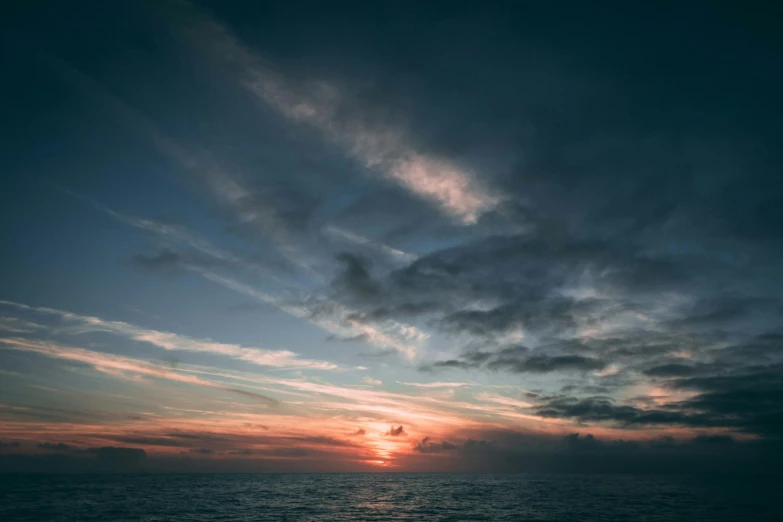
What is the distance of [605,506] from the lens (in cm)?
12731

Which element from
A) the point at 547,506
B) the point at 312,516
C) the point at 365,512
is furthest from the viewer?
the point at 547,506

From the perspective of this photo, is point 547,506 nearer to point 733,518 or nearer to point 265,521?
point 733,518

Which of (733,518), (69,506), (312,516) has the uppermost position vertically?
(733,518)

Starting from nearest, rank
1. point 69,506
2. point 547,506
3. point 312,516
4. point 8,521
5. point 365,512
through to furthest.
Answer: point 8,521, point 312,516, point 365,512, point 69,506, point 547,506

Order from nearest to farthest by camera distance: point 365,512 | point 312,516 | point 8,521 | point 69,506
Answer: point 8,521, point 312,516, point 365,512, point 69,506

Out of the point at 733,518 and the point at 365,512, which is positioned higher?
the point at 733,518

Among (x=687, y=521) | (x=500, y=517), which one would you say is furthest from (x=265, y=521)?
(x=687, y=521)

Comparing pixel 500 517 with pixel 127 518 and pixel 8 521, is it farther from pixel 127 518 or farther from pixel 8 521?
pixel 8 521

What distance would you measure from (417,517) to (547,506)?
50.2 m

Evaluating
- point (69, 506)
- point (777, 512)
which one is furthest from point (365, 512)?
point (777, 512)

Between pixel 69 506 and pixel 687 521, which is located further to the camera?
pixel 69 506

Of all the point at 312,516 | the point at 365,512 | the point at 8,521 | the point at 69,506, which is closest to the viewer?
the point at 8,521

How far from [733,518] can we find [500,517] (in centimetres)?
5709

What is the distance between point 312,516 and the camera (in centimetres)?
9794
